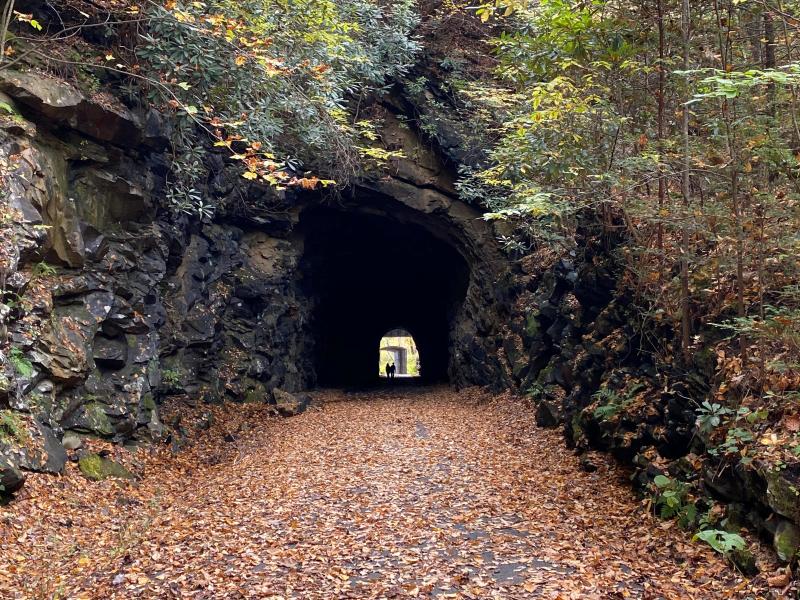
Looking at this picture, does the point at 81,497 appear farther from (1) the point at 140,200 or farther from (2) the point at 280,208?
(2) the point at 280,208

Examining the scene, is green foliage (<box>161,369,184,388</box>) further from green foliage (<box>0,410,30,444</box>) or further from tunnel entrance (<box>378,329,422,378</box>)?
tunnel entrance (<box>378,329,422,378</box>)

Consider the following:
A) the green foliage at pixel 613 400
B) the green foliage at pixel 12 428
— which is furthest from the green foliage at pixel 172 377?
the green foliage at pixel 613 400

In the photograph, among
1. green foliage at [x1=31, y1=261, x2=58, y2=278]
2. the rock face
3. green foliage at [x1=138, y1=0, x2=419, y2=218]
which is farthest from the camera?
green foliage at [x1=31, y1=261, x2=58, y2=278]

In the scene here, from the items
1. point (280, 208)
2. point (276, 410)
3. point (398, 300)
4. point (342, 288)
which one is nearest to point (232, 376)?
point (276, 410)

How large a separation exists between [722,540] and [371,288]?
25817mm

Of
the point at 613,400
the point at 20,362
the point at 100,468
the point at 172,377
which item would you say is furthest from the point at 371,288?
the point at 20,362

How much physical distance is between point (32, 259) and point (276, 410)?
795 cm

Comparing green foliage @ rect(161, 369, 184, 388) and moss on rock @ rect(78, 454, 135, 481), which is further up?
green foliage @ rect(161, 369, 184, 388)

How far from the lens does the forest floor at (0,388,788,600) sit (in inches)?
206

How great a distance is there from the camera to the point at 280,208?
16812 millimetres

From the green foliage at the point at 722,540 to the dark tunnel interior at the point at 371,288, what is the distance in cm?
1522

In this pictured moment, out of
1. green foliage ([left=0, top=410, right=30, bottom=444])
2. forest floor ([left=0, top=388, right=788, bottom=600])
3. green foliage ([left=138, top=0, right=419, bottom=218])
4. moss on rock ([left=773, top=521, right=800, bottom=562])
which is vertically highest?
green foliage ([left=138, top=0, right=419, bottom=218])

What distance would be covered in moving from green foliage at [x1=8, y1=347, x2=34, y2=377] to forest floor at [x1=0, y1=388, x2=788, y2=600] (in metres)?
1.31

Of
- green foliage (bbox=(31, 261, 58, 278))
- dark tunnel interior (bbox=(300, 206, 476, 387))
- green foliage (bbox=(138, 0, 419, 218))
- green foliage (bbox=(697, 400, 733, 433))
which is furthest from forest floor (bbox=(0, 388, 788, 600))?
dark tunnel interior (bbox=(300, 206, 476, 387))
